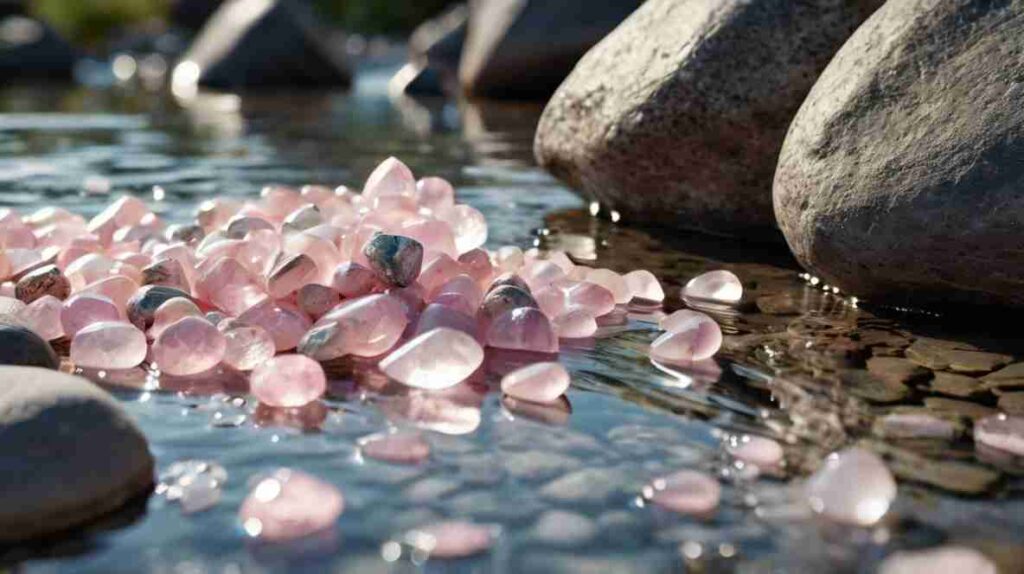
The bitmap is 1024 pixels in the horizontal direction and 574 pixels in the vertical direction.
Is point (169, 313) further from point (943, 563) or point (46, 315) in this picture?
point (943, 563)

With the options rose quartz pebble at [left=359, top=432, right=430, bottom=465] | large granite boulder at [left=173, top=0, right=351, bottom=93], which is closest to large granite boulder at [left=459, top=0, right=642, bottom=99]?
large granite boulder at [left=173, top=0, right=351, bottom=93]

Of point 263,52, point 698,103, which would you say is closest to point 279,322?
point 698,103

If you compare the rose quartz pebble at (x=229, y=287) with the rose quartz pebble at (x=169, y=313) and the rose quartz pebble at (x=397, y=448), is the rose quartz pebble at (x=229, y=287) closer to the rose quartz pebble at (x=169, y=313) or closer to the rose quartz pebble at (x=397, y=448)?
the rose quartz pebble at (x=169, y=313)

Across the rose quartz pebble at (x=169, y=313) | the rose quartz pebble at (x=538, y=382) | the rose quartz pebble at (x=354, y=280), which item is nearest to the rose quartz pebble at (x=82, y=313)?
the rose quartz pebble at (x=169, y=313)

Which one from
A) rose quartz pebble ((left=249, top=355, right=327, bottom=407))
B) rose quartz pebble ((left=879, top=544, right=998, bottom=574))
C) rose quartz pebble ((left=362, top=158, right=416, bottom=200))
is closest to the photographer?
rose quartz pebble ((left=879, top=544, right=998, bottom=574))

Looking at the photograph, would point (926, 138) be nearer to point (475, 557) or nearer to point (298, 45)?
point (475, 557)

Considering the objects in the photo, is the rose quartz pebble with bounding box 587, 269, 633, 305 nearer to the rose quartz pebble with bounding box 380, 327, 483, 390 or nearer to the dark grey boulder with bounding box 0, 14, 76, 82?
the rose quartz pebble with bounding box 380, 327, 483, 390
